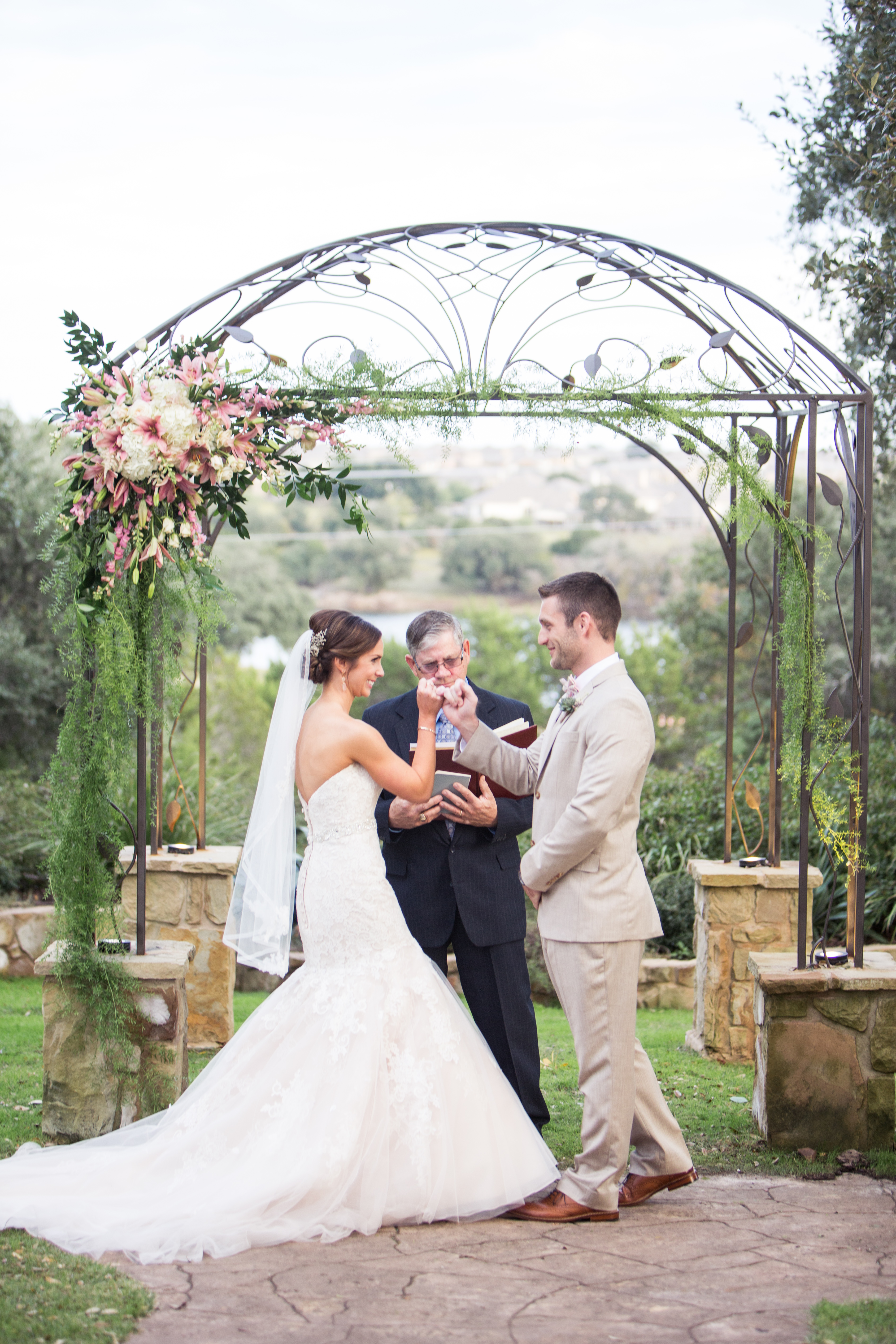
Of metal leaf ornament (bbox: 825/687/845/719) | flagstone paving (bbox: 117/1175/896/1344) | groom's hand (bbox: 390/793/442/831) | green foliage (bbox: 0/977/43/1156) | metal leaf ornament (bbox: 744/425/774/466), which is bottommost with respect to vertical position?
green foliage (bbox: 0/977/43/1156)

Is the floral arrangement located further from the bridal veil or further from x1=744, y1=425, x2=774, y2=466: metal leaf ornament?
x1=744, y1=425, x2=774, y2=466: metal leaf ornament

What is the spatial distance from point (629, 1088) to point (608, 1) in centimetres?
1281

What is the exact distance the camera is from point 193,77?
58.0 ft

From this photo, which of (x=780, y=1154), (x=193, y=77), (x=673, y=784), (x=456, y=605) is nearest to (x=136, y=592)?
(x=780, y=1154)

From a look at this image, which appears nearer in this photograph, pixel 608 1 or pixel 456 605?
pixel 608 1

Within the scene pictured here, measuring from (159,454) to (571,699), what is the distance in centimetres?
154

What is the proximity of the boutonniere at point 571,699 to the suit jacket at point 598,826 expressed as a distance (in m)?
0.02

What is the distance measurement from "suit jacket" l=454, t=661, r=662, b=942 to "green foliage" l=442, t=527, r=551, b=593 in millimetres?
28404

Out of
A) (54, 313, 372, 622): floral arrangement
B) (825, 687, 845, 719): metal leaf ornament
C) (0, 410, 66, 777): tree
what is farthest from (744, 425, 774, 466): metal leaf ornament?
(0, 410, 66, 777): tree

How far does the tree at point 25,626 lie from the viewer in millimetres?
10461

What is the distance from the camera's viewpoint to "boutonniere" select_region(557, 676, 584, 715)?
3516mm

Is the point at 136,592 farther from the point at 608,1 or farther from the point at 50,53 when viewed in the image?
the point at 50,53

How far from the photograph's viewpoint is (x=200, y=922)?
222 inches

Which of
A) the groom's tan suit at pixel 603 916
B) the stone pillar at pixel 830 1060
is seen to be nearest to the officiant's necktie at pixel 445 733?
the groom's tan suit at pixel 603 916
